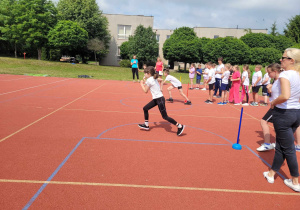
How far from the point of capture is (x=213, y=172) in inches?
155

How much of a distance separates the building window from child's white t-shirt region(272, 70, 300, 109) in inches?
1742

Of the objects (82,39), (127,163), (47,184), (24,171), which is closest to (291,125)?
(127,163)

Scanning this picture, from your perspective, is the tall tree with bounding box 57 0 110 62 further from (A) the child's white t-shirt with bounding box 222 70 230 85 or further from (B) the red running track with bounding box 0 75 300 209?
(B) the red running track with bounding box 0 75 300 209

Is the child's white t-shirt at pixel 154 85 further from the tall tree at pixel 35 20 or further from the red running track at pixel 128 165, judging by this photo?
the tall tree at pixel 35 20

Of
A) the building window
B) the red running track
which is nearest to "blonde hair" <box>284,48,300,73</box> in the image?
the red running track

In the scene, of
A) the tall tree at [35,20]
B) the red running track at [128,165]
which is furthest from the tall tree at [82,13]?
the red running track at [128,165]

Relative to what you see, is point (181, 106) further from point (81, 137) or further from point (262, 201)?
point (262, 201)

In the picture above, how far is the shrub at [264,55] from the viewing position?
3359 cm

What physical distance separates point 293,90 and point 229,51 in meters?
32.2

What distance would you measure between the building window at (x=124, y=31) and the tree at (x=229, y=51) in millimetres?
18193

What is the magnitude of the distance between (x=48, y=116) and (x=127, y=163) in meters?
4.27

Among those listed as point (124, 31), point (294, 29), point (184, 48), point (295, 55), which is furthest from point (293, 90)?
point (294, 29)

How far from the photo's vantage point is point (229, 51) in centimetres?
3269

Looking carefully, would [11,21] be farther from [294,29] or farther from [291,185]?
[294,29]
